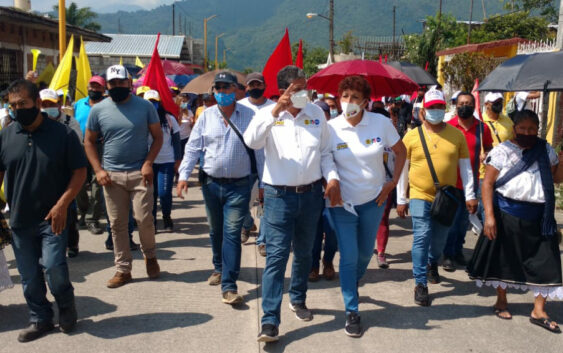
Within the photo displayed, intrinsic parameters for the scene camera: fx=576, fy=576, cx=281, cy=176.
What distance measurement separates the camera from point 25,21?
1742cm

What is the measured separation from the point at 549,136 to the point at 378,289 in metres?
9.82

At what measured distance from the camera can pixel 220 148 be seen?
16.3ft

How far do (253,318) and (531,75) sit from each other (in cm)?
335

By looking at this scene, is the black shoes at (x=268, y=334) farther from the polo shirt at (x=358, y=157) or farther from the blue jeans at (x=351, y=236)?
the polo shirt at (x=358, y=157)

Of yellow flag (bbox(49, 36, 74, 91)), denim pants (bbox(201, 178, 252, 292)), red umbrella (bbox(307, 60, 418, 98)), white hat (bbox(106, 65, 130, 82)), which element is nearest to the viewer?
denim pants (bbox(201, 178, 252, 292))

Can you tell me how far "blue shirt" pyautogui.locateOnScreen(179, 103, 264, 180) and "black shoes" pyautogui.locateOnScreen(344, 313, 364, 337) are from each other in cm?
148

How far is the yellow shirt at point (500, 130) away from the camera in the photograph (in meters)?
7.03

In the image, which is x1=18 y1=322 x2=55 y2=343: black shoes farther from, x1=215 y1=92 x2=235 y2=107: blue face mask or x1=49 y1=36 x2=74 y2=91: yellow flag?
x1=49 y1=36 x2=74 y2=91: yellow flag

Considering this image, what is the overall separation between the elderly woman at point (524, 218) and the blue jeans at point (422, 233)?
55 cm

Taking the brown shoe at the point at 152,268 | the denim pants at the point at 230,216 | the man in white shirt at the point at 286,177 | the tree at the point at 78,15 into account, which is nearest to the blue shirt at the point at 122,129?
the denim pants at the point at 230,216

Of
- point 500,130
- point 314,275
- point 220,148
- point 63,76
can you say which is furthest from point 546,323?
point 63,76

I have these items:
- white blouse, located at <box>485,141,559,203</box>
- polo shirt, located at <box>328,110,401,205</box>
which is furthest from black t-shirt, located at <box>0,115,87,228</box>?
white blouse, located at <box>485,141,559,203</box>

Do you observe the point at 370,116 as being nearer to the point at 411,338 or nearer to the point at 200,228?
the point at 411,338

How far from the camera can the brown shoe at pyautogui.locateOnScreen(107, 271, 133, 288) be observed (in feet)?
17.6
